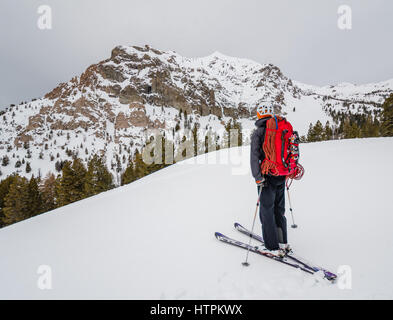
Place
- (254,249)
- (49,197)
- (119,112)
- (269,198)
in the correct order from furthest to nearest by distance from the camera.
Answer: (119,112) → (49,197) → (254,249) → (269,198)

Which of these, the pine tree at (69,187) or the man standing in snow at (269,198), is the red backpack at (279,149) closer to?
the man standing in snow at (269,198)

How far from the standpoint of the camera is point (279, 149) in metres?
3.43

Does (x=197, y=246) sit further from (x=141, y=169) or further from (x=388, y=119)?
(x=388, y=119)

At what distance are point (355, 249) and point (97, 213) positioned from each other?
711cm

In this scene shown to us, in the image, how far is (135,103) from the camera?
533ft

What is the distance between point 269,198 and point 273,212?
0.28 m

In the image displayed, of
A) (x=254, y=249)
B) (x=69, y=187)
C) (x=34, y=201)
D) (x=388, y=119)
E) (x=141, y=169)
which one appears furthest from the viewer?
(x=141, y=169)

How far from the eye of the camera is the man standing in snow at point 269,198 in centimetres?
353

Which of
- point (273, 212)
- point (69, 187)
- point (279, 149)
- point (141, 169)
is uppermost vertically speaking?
point (141, 169)

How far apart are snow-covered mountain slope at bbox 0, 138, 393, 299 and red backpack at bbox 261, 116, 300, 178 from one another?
1672 millimetres

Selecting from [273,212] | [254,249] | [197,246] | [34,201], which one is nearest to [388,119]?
[273,212]
